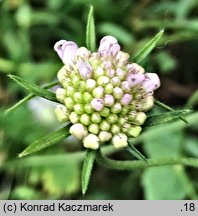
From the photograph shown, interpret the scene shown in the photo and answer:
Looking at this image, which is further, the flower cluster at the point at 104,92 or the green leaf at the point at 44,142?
the flower cluster at the point at 104,92

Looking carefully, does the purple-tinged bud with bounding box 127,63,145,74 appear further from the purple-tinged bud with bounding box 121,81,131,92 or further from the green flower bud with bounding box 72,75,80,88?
the green flower bud with bounding box 72,75,80,88

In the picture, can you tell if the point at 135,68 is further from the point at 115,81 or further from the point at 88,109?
the point at 88,109

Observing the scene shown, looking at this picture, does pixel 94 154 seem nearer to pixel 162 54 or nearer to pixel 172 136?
pixel 172 136

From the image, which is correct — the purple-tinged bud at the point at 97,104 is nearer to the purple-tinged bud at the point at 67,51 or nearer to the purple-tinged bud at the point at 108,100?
the purple-tinged bud at the point at 108,100

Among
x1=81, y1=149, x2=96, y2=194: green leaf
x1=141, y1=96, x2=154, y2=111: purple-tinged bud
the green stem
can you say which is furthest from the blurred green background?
x1=81, y1=149, x2=96, y2=194: green leaf

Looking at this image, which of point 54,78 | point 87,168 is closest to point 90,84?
point 87,168

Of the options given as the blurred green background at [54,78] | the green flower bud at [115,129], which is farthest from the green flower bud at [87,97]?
the blurred green background at [54,78]
